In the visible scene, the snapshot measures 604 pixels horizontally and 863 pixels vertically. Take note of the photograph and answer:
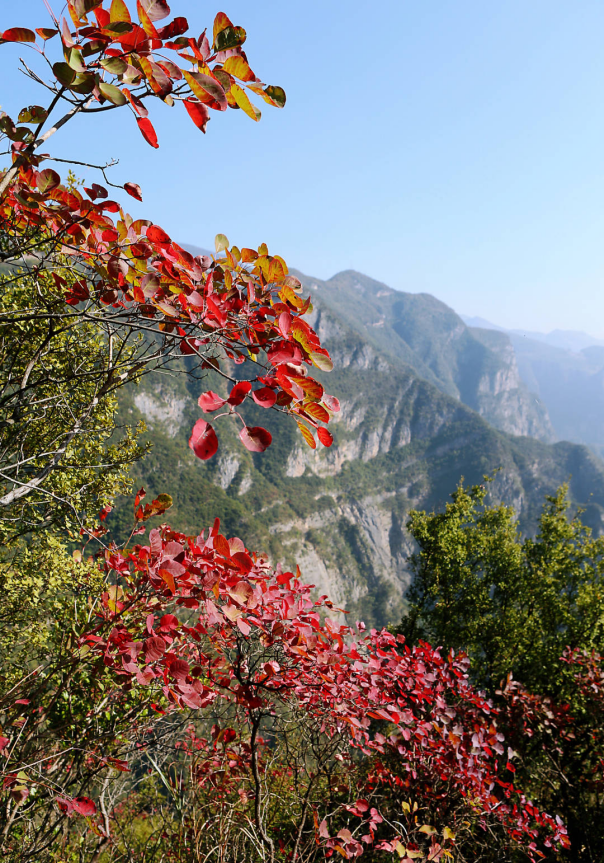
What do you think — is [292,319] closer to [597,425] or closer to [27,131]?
[27,131]

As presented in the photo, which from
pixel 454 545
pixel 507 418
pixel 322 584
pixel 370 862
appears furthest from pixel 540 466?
pixel 370 862

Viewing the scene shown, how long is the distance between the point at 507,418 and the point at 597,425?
37.6 m

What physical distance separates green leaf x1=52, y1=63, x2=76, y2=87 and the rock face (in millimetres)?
62576

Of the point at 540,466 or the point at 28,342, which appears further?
the point at 540,466

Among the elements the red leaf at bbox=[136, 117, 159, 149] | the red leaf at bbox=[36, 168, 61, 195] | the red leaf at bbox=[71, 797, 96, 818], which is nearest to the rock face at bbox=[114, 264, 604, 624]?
the red leaf at bbox=[71, 797, 96, 818]

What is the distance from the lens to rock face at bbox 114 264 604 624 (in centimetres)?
7969

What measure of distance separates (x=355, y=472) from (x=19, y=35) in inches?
4666

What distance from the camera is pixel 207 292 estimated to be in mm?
1345

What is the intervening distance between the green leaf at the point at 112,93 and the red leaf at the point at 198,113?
157 mm

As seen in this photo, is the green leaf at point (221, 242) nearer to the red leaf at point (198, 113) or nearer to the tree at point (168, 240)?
the tree at point (168, 240)

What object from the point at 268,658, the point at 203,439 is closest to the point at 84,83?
the point at 203,439

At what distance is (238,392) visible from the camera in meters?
0.96

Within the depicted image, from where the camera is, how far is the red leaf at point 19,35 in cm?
105

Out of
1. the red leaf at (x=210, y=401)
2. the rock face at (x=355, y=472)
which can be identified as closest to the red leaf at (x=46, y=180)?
the red leaf at (x=210, y=401)
